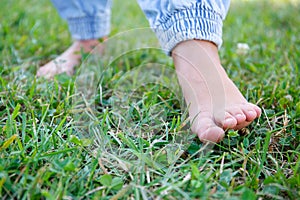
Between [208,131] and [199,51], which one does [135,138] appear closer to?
[208,131]

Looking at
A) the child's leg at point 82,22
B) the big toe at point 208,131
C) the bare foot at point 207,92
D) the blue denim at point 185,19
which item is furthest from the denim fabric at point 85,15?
the big toe at point 208,131

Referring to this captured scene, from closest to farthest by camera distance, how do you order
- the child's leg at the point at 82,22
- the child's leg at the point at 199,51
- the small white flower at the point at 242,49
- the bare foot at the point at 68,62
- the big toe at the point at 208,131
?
the big toe at the point at 208,131
the child's leg at the point at 199,51
the bare foot at the point at 68,62
the child's leg at the point at 82,22
the small white flower at the point at 242,49

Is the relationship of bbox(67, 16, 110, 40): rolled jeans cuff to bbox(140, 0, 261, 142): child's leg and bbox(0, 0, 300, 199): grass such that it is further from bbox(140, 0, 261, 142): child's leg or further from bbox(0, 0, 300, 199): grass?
bbox(140, 0, 261, 142): child's leg

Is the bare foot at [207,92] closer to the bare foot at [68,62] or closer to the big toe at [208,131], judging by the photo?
the big toe at [208,131]

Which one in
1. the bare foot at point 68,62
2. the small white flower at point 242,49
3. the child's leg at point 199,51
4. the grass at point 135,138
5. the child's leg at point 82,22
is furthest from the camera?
the small white flower at point 242,49

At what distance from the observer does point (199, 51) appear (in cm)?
115

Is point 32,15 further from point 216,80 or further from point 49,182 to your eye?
point 49,182

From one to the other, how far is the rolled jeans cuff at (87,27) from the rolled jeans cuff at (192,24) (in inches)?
23.8

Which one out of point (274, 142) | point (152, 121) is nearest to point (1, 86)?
point (152, 121)

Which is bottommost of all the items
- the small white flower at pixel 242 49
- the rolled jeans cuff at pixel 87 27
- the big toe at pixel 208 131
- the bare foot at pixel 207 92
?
the small white flower at pixel 242 49

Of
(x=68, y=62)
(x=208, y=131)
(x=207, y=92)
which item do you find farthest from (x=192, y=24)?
(x=68, y=62)

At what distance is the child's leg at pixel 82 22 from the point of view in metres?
1.66

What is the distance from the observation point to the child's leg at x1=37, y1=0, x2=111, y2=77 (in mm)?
1660

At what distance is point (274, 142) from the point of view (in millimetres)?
1080
